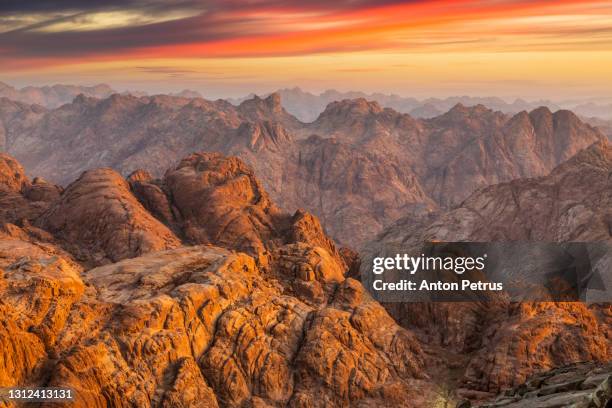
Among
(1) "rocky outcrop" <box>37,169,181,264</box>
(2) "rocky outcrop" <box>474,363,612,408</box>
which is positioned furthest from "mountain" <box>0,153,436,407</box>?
(1) "rocky outcrop" <box>37,169,181,264</box>

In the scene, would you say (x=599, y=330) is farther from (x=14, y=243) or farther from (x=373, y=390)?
(x=14, y=243)

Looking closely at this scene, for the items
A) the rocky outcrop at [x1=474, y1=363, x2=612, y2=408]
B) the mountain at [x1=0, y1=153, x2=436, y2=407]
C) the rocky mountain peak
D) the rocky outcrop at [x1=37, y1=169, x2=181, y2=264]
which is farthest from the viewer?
the rocky mountain peak

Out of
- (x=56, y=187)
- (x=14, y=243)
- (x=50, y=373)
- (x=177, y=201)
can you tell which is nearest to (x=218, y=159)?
(x=177, y=201)

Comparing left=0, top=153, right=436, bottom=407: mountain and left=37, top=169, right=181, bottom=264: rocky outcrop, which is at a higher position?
left=37, top=169, right=181, bottom=264: rocky outcrop

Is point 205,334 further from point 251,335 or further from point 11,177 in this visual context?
point 11,177

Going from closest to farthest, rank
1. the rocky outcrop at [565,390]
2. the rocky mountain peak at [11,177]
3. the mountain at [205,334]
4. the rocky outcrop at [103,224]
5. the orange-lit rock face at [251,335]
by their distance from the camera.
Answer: the rocky outcrop at [565,390]
the mountain at [205,334]
the orange-lit rock face at [251,335]
the rocky outcrop at [103,224]
the rocky mountain peak at [11,177]

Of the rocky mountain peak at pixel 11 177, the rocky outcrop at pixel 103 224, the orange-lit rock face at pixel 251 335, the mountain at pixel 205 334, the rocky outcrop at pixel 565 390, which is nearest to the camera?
the rocky outcrop at pixel 565 390

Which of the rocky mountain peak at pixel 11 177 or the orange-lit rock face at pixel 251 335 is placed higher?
the rocky mountain peak at pixel 11 177

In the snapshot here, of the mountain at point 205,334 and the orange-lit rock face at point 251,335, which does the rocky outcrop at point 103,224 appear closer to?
the orange-lit rock face at point 251,335

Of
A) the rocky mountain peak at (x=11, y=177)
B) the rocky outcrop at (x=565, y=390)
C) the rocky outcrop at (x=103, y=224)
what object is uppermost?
the rocky mountain peak at (x=11, y=177)

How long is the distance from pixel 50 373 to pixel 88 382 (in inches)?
104

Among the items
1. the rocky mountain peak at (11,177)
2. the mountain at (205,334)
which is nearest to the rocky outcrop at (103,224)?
the mountain at (205,334)

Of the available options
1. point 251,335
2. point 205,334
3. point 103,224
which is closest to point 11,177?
point 103,224

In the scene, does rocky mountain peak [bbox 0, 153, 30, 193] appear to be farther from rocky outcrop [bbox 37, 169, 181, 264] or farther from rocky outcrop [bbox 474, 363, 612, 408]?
rocky outcrop [bbox 474, 363, 612, 408]
